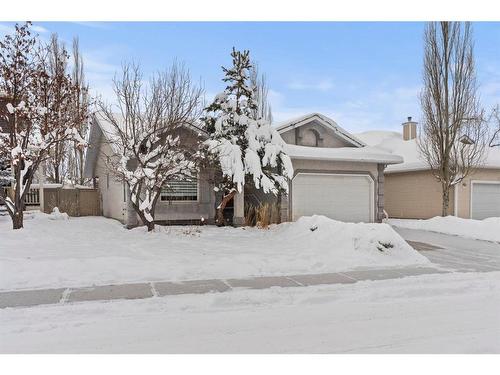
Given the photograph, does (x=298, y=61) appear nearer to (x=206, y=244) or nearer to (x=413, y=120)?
(x=206, y=244)

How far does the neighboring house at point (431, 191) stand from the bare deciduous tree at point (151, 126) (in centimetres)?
1002

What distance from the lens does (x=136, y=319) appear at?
4215mm

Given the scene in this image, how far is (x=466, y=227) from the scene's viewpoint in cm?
1297

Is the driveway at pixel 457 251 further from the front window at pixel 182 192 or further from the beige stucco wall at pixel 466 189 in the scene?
the front window at pixel 182 192

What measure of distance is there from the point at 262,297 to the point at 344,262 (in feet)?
9.53

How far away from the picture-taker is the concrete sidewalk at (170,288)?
499 cm

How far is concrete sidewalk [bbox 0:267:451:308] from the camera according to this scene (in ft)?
16.4

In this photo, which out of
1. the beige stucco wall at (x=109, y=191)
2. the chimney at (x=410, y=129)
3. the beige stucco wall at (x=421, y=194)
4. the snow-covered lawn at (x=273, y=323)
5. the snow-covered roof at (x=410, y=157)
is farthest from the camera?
the chimney at (x=410, y=129)

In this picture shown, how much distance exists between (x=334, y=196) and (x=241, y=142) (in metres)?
4.34

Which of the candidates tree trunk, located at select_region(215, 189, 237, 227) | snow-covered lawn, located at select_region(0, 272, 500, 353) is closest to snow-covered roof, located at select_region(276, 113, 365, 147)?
tree trunk, located at select_region(215, 189, 237, 227)

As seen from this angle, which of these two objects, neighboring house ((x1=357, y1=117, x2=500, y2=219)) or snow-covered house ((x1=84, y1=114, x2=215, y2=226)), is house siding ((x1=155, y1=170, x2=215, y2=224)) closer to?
snow-covered house ((x1=84, y1=114, x2=215, y2=226))

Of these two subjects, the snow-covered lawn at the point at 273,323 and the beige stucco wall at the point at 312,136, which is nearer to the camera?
the snow-covered lawn at the point at 273,323

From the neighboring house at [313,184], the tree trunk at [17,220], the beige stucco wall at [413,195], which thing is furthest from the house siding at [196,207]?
the beige stucco wall at [413,195]
